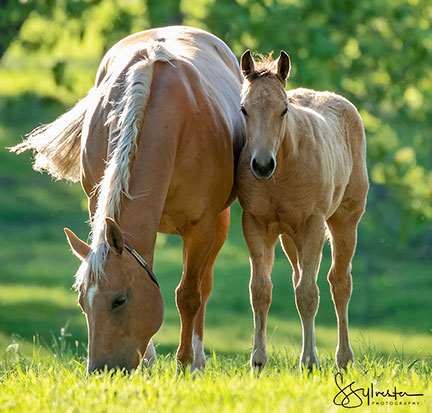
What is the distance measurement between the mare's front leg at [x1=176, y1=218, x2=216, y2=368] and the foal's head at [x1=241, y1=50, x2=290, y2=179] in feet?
3.06

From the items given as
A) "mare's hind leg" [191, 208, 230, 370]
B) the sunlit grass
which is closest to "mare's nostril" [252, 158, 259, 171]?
the sunlit grass

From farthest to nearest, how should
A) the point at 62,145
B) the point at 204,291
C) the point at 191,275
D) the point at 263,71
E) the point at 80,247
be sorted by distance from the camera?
the point at 204,291 < the point at 62,145 < the point at 191,275 < the point at 263,71 < the point at 80,247

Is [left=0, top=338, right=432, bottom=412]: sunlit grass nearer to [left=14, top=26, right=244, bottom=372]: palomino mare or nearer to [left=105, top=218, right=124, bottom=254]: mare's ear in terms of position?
[left=14, top=26, right=244, bottom=372]: palomino mare

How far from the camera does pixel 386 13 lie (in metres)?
13.0

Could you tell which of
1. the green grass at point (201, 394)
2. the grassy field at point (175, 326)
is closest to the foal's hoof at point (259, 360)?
the grassy field at point (175, 326)

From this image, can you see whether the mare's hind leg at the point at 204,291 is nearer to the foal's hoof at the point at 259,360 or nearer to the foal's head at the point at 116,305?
the foal's hoof at the point at 259,360

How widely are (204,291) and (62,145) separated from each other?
1.63 meters

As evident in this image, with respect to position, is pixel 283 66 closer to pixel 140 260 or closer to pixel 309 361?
pixel 140 260

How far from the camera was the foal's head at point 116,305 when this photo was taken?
5.06 metres

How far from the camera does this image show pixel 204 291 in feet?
24.4

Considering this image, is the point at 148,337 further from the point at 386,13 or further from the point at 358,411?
the point at 386,13

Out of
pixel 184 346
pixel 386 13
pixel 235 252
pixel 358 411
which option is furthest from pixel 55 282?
pixel 358 411

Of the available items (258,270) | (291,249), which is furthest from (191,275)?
(291,249)

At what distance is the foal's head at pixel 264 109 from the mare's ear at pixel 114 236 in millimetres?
865
